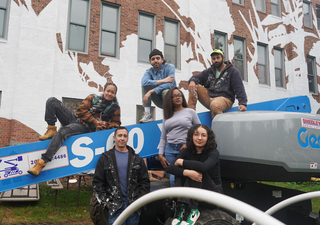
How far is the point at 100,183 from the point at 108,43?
27.7 feet

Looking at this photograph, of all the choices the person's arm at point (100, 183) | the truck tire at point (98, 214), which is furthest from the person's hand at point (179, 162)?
the truck tire at point (98, 214)

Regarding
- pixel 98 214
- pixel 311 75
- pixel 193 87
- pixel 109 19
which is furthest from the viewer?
pixel 311 75

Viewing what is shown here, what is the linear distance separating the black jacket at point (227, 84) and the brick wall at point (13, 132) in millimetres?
6834

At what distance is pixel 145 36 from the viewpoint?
38.2ft

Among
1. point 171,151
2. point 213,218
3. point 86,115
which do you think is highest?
point 86,115

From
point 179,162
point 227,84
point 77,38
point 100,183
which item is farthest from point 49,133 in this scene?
point 77,38

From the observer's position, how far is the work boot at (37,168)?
318cm

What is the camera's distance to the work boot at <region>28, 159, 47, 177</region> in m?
3.18

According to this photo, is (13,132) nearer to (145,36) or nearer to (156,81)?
(145,36)

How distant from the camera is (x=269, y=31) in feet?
49.1

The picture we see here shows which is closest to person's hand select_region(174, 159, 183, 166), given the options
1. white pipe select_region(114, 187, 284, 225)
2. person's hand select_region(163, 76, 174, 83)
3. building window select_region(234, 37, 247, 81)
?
white pipe select_region(114, 187, 284, 225)

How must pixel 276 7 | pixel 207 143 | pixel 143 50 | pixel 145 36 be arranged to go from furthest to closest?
pixel 276 7
pixel 145 36
pixel 143 50
pixel 207 143

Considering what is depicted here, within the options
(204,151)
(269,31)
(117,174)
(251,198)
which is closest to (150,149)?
(117,174)

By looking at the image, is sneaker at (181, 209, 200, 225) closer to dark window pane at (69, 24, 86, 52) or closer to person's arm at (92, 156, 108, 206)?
person's arm at (92, 156, 108, 206)
